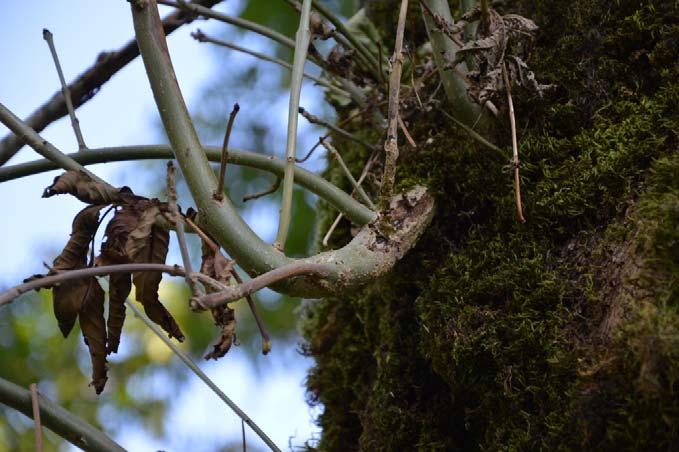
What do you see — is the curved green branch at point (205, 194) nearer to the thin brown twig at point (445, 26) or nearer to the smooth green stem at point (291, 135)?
the smooth green stem at point (291, 135)

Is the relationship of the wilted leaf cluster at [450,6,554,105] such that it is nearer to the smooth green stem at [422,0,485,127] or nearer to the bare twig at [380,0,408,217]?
the smooth green stem at [422,0,485,127]

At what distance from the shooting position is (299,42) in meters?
0.98

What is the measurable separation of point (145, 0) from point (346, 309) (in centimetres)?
91

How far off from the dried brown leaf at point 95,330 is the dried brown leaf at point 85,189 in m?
0.11

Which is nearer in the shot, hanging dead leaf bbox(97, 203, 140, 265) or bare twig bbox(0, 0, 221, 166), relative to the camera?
hanging dead leaf bbox(97, 203, 140, 265)

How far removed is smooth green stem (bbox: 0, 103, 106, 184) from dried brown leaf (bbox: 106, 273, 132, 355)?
0.44 ft

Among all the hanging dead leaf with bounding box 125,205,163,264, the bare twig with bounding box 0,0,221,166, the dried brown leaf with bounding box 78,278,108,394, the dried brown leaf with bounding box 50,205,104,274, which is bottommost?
the dried brown leaf with bounding box 78,278,108,394

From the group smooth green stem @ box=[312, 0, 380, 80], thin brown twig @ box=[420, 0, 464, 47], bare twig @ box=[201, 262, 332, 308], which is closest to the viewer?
bare twig @ box=[201, 262, 332, 308]

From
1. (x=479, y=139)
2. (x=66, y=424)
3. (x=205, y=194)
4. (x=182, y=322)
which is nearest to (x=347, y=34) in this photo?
(x=479, y=139)

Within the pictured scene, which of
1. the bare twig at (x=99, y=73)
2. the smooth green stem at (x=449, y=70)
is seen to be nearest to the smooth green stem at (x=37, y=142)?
the bare twig at (x=99, y=73)

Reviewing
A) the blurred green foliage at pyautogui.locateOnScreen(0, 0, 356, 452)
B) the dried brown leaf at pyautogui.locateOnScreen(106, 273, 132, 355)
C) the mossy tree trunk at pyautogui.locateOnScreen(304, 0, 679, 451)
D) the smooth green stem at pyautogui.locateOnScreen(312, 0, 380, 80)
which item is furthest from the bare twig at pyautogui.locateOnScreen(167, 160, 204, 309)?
the blurred green foliage at pyautogui.locateOnScreen(0, 0, 356, 452)

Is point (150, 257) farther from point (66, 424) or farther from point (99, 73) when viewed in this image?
point (99, 73)

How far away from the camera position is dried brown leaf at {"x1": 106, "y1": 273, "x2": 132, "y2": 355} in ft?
3.07

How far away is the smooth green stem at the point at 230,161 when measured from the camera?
1.07 metres
